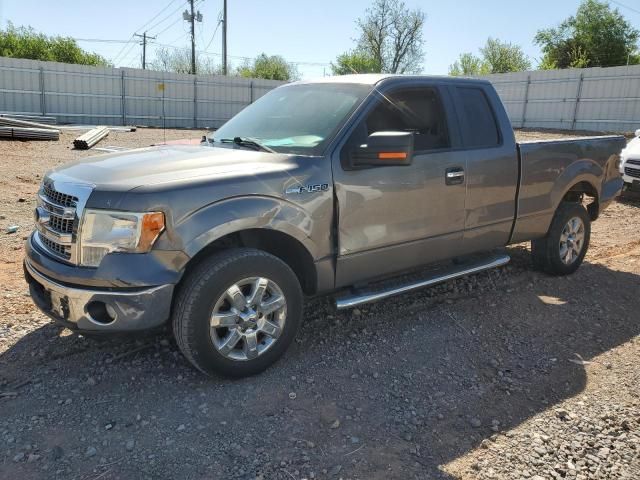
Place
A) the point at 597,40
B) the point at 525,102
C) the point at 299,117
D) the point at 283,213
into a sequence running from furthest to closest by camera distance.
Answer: the point at 597,40, the point at 525,102, the point at 299,117, the point at 283,213

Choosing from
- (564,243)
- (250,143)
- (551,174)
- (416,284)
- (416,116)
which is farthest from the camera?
(564,243)

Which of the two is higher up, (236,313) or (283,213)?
(283,213)

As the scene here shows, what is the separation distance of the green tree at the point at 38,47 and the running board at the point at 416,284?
48063mm

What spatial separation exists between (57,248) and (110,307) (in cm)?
59

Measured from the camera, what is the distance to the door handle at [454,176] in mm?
4387

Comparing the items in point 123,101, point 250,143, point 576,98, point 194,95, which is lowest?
point 250,143

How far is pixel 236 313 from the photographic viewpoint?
3.39 metres

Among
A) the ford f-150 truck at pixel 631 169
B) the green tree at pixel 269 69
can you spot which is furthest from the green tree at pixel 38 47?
the ford f-150 truck at pixel 631 169

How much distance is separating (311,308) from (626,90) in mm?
26815

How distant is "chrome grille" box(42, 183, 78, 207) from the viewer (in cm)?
321

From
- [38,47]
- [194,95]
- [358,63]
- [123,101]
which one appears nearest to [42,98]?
[123,101]

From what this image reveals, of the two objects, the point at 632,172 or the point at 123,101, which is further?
the point at 123,101

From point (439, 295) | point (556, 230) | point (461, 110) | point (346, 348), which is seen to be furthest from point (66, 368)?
point (556, 230)

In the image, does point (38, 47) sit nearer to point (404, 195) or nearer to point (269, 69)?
point (269, 69)
